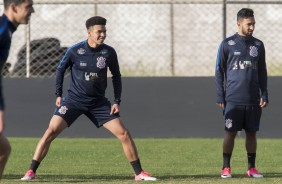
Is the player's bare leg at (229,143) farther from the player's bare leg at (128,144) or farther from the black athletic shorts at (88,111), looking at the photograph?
the black athletic shorts at (88,111)

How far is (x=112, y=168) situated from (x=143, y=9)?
19.0 ft

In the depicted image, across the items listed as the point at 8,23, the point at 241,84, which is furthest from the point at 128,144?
the point at 8,23

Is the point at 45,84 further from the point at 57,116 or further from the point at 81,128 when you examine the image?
the point at 57,116

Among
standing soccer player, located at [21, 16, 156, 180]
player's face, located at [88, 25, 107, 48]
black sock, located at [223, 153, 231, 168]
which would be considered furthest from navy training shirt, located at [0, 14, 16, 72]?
black sock, located at [223, 153, 231, 168]

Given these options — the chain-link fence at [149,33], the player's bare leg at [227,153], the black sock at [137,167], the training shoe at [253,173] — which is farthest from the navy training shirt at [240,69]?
the chain-link fence at [149,33]

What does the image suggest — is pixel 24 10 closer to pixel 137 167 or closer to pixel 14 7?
pixel 14 7

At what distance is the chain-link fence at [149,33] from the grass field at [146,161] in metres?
1.54

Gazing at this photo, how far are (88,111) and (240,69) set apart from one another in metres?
1.92

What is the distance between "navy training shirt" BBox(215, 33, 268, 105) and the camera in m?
12.9

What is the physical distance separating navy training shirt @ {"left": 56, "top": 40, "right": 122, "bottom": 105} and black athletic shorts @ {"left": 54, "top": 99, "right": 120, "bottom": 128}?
0.20 ft

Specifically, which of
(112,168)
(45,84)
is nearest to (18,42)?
(45,84)

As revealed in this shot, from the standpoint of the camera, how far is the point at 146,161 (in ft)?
48.8

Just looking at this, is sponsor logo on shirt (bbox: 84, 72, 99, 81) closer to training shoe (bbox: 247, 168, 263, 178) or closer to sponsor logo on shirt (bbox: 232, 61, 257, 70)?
sponsor logo on shirt (bbox: 232, 61, 257, 70)

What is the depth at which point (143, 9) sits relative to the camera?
19.2 meters
